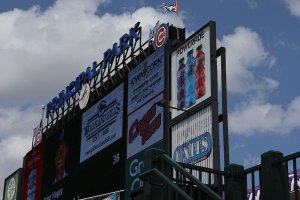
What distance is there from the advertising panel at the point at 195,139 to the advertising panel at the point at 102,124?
3.40 metres

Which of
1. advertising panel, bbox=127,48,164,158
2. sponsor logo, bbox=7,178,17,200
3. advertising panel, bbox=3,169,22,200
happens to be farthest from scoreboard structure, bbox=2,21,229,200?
sponsor logo, bbox=7,178,17,200

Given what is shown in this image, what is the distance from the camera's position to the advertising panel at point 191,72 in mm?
18016

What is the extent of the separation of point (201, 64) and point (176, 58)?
1.33 m

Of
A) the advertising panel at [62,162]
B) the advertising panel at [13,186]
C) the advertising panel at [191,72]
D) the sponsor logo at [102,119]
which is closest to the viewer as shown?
the advertising panel at [191,72]

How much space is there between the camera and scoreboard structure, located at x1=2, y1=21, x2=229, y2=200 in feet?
58.6

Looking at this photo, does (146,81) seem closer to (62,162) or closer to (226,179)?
(62,162)

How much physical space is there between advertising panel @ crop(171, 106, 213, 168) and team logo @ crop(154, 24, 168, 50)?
308 cm

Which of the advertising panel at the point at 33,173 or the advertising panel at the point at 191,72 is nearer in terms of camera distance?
the advertising panel at the point at 191,72

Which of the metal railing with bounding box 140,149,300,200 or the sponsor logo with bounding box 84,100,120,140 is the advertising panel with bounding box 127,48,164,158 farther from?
the metal railing with bounding box 140,149,300,200

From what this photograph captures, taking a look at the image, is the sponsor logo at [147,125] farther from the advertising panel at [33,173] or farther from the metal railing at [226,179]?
the metal railing at [226,179]

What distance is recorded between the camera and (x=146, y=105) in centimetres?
2000

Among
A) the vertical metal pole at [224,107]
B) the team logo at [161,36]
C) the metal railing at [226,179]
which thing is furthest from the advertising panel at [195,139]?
the metal railing at [226,179]

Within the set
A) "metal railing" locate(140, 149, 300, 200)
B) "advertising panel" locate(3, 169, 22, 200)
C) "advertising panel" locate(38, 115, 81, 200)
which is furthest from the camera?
"advertising panel" locate(3, 169, 22, 200)

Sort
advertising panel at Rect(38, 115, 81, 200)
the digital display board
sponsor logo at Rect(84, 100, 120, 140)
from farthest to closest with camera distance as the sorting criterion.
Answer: advertising panel at Rect(38, 115, 81, 200) → sponsor logo at Rect(84, 100, 120, 140) → the digital display board
